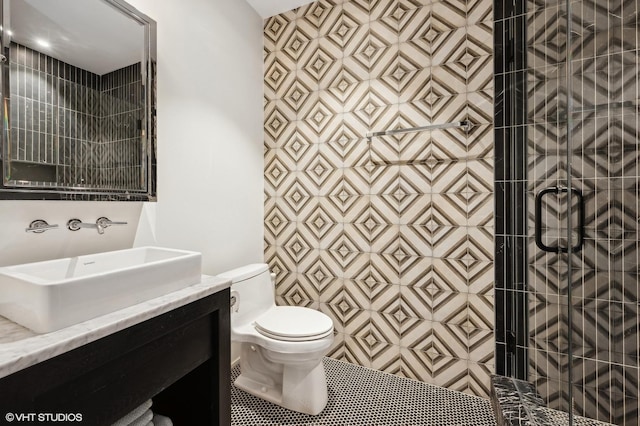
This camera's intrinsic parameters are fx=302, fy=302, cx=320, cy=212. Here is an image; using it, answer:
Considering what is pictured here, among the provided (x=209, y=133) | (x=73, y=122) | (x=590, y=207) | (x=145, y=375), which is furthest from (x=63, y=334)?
(x=590, y=207)

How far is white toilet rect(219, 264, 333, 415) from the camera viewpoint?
1521 millimetres

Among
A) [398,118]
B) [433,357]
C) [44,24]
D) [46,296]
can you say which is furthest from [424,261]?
[44,24]

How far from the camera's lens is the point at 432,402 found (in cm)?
171

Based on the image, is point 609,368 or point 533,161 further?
point 533,161

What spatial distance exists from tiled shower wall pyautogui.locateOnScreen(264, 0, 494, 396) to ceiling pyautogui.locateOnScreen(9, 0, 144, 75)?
113 cm

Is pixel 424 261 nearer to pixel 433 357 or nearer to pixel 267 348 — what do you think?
pixel 433 357

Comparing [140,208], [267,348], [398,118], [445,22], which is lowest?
[267,348]

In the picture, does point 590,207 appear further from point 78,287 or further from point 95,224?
point 95,224

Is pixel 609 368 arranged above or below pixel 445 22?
below

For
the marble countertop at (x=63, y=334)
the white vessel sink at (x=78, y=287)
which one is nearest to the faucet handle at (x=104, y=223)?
the white vessel sink at (x=78, y=287)

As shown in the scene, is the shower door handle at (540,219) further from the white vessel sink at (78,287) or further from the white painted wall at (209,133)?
the white painted wall at (209,133)

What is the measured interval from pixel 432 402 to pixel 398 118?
170 centimetres

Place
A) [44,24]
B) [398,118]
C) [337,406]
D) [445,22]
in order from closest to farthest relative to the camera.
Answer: [44,24] < [337,406] < [445,22] < [398,118]

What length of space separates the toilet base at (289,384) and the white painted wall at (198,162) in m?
0.66
